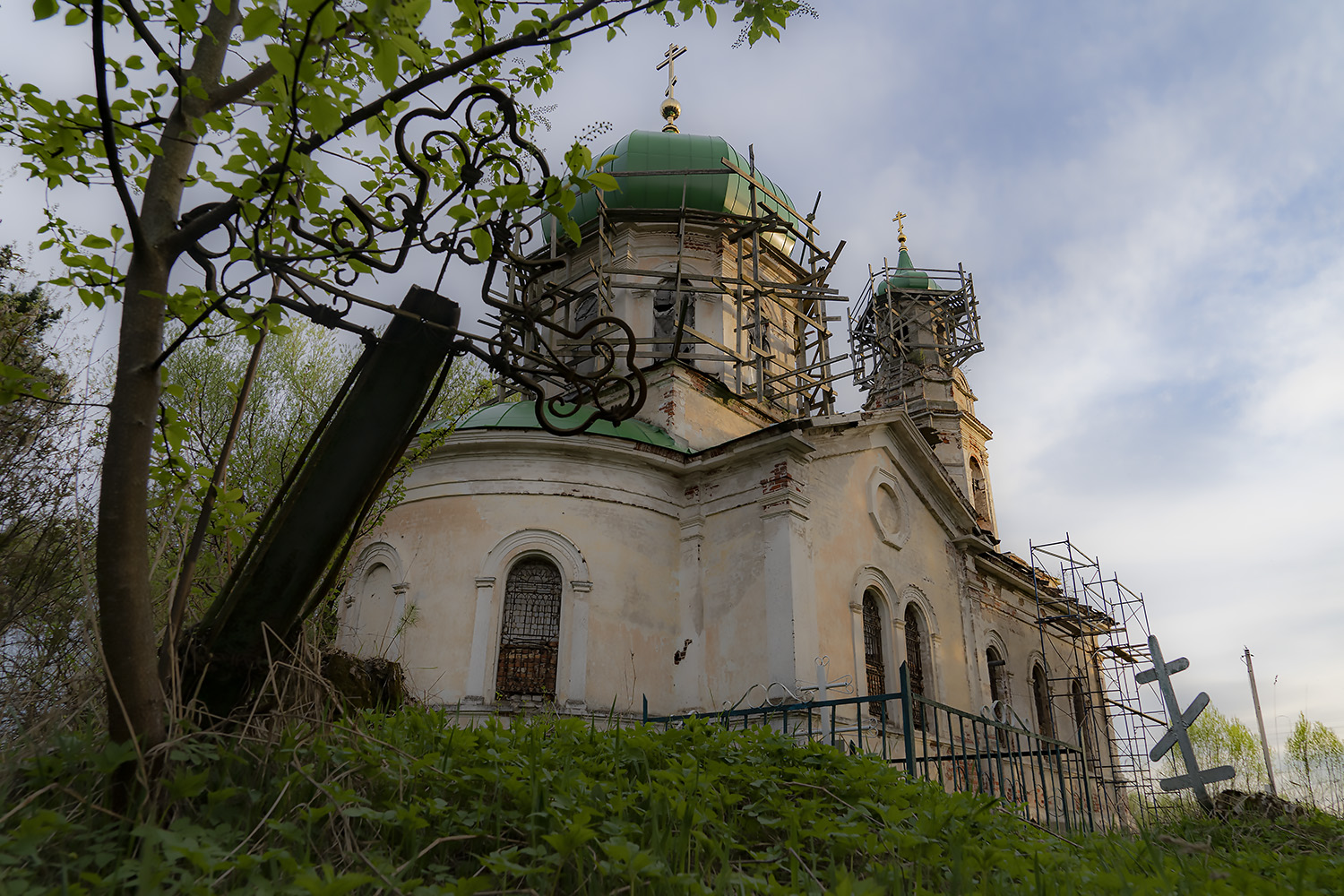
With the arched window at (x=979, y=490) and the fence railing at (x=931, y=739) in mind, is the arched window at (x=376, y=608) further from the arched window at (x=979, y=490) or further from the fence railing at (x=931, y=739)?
the arched window at (x=979, y=490)

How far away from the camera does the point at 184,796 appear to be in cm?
260

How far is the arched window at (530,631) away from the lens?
1019 centimetres

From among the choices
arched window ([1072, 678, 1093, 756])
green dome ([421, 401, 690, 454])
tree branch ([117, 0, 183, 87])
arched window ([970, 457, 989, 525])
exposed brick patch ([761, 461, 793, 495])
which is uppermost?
arched window ([970, 457, 989, 525])

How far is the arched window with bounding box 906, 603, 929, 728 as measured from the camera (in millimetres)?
12258

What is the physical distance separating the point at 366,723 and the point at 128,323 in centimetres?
200

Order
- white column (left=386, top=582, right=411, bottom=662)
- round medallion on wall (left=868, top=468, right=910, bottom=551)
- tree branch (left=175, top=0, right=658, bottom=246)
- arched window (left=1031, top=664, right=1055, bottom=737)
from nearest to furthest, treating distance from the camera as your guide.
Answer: tree branch (left=175, top=0, right=658, bottom=246)
white column (left=386, top=582, right=411, bottom=662)
round medallion on wall (left=868, top=468, right=910, bottom=551)
arched window (left=1031, top=664, right=1055, bottom=737)

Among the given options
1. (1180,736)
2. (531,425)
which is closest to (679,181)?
(531,425)

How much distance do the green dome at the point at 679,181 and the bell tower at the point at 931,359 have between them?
8.45 m

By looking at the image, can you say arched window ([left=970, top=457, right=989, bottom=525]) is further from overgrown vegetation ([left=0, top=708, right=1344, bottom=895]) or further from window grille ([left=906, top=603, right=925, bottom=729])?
overgrown vegetation ([left=0, top=708, right=1344, bottom=895])

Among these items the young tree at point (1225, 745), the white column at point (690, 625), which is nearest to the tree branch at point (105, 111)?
the white column at point (690, 625)

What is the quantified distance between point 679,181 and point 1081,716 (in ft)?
46.0

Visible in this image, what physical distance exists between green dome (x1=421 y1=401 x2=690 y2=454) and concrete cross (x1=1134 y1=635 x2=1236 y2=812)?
6.80m

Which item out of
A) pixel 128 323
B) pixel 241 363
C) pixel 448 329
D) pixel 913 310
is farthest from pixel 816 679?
pixel 913 310

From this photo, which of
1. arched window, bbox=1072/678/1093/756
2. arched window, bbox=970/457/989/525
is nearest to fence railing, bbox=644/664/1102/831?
arched window, bbox=1072/678/1093/756
